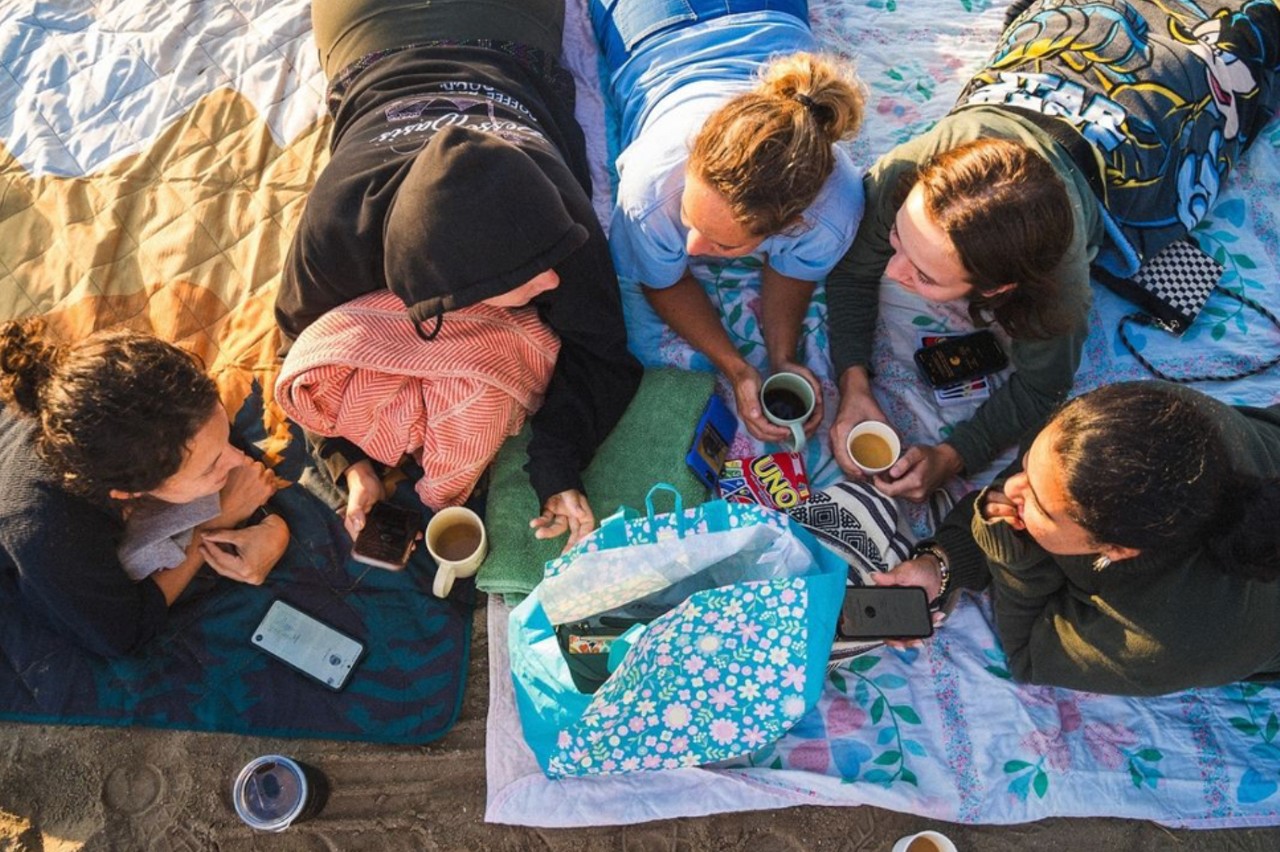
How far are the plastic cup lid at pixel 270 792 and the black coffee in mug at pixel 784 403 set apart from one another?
5.85 feet

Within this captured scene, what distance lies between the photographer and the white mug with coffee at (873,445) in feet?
8.47

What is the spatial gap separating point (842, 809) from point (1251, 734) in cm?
121

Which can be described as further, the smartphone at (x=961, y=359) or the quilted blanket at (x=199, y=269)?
the smartphone at (x=961, y=359)

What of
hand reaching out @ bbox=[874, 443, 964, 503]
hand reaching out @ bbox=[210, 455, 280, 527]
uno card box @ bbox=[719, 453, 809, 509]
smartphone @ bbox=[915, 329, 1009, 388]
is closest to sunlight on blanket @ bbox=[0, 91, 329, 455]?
hand reaching out @ bbox=[210, 455, 280, 527]

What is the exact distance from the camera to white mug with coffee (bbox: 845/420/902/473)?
258 cm

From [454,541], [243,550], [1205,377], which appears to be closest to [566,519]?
[454,541]

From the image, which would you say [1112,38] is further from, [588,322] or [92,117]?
[92,117]

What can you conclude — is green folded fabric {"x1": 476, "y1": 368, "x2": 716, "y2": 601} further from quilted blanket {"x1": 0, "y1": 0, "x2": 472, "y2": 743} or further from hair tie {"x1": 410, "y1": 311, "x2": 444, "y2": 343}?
hair tie {"x1": 410, "y1": 311, "x2": 444, "y2": 343}

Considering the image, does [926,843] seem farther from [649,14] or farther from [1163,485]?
[649,14]

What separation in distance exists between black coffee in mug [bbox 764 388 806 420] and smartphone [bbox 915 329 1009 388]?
48cm

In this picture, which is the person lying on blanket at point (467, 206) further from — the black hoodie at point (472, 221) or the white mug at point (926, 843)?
the white mug at point (926, 843)

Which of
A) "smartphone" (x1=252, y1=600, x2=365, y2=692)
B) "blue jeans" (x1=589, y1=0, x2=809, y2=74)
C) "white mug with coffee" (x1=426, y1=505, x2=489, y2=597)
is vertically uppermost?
"blue jeans" (x1=589, y1=0, x2=809, y2=74)

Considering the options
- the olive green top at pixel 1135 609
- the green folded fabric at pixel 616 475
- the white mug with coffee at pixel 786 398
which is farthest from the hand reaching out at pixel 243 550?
the olive green top at pixel 1135 609

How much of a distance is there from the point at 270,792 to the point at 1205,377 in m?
3.27
